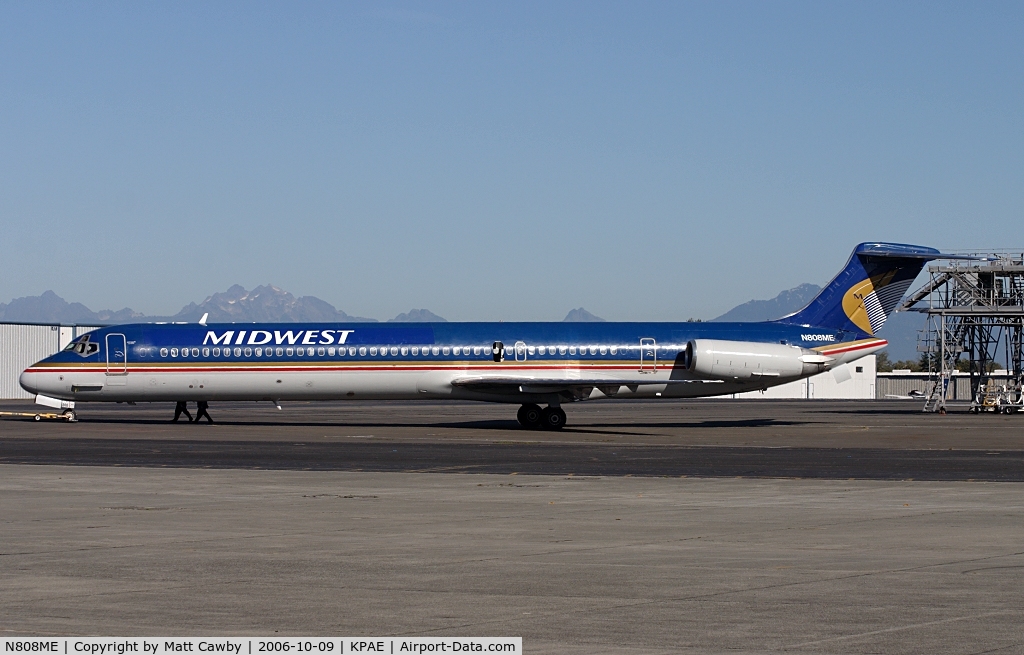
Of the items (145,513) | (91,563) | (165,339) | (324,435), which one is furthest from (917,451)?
(165,339)

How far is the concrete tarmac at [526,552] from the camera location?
9539 millimetres

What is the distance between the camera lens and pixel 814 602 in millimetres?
10539

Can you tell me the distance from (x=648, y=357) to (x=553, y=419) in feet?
14.8

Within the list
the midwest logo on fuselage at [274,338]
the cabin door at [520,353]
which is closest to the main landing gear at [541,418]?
the cabin door at [520,353]

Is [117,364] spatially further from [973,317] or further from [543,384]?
[973,317]

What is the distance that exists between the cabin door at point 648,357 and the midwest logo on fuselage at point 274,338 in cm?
1138

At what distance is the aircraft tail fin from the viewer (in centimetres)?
5075

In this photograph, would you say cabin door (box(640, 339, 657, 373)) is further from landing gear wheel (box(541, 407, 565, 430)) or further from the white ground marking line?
the white ground marking line

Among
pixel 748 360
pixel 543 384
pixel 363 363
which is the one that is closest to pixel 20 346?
pixel 363 363

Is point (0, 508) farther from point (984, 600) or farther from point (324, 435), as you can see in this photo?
point (324, 435)

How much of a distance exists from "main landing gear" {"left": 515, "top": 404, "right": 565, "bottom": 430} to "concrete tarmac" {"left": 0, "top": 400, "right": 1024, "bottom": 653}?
53.6 feet

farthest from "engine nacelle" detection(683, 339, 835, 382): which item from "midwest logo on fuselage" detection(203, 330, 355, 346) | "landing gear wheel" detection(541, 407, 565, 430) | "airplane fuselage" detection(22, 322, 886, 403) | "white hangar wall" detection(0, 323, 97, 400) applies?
"white hangar wall" detection(0, 323, 97, 400)

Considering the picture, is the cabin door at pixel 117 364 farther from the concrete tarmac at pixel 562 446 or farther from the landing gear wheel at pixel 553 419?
the landing gear wheel at pixel 553 419

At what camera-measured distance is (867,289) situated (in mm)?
51344
